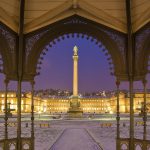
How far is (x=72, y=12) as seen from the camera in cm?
1064

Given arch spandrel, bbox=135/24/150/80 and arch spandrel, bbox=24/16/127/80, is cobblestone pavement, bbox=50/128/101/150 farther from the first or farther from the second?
arch spandrel, bbox=135/24/150/80

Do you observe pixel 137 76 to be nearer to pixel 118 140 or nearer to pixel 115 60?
pixel 115 60

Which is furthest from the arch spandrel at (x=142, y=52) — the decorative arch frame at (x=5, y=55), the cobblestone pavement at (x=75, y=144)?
the cobblestone pavement at (x=75, y=144)

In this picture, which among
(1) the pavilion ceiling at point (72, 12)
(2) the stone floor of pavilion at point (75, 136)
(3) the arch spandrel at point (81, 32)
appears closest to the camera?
(1) the pavilion ceiling at point (72, 12)

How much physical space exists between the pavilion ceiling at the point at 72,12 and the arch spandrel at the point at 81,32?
0.31 metres

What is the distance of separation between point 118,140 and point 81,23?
3.71 m

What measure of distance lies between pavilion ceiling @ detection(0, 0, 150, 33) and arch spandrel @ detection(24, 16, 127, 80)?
31cm

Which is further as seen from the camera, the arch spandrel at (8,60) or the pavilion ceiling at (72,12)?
the arch spandrel at (8,60)

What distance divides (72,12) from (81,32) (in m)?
0.86

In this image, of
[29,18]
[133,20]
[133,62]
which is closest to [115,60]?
[133,62]

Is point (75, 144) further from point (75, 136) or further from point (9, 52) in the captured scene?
point (9, 52)

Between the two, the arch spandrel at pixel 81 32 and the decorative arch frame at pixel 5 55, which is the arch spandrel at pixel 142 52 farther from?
the decorative arch frame at pixel 5 55

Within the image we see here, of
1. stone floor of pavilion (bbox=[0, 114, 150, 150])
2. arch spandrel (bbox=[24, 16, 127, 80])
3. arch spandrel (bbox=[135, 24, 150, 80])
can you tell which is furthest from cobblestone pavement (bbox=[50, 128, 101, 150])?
arch spandrel (bbox=[135, 24, 150, 80])

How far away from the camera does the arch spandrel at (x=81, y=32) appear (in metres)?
11.0
